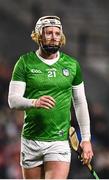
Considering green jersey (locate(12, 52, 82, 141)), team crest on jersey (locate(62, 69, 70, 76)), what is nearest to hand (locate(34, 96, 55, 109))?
green jersey (locate(12, 52, 82, 141))

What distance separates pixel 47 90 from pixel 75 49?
8846mm

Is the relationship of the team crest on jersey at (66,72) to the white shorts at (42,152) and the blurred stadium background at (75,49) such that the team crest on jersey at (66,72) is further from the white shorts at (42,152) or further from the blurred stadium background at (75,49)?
the blurred stadium background at (75,49)

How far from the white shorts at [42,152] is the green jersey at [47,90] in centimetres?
4

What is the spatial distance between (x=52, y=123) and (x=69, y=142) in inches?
11.6

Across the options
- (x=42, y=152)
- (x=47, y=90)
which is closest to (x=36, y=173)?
(x=42, y=152)

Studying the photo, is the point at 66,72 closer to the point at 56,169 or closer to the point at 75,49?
the point at 56,169

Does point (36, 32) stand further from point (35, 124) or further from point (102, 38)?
point (102, 38)

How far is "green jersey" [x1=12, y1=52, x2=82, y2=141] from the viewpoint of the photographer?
5.99 m

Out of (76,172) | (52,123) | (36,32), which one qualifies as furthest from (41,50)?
(76,172)

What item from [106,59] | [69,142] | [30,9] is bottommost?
[106,59]

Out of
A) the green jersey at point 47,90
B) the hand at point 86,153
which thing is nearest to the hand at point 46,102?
the green jersey at point 47,90

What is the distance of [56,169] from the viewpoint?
5906 millimetres

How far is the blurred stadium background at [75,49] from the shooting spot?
1010 cm

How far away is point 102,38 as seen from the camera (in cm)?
1540
